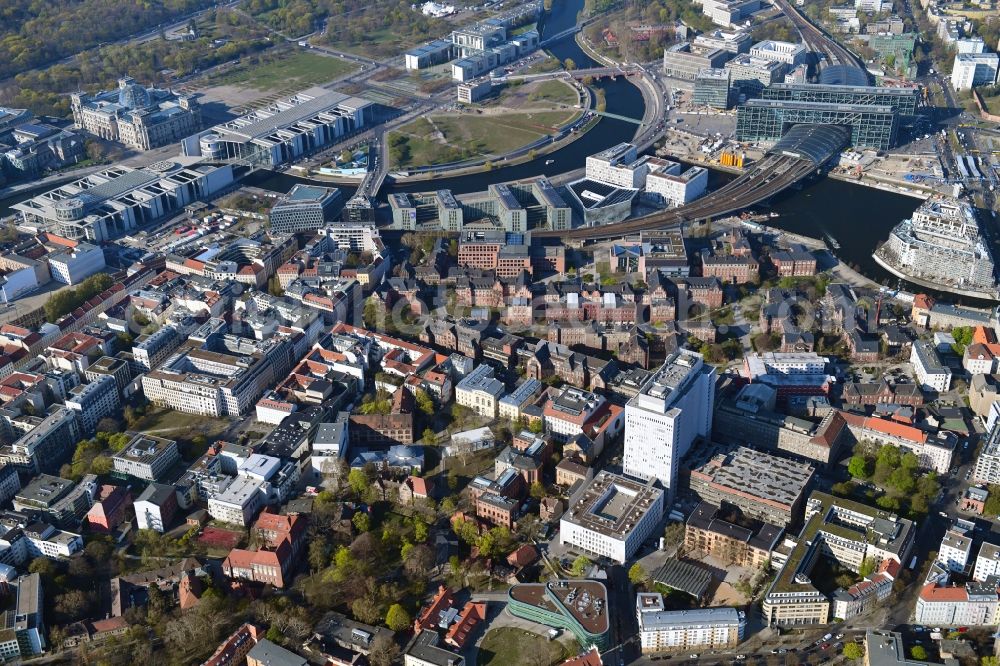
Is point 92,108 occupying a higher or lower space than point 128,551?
higher

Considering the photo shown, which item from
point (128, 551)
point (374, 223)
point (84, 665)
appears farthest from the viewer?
point (374, 223)

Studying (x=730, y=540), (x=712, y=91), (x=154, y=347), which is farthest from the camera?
(x=712, y=91)

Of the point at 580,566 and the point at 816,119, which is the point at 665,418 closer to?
the point at 580,566

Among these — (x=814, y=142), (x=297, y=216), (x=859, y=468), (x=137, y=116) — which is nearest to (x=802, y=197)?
(x=814, y=142)

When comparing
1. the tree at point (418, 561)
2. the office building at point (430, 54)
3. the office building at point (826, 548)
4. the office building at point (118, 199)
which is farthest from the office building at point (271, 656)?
the office building at point (430, 54)

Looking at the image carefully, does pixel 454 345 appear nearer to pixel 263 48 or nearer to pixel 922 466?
pixel 922 466

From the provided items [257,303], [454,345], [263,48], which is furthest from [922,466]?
[263,48]

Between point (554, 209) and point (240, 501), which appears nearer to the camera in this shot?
point (240, 501)
